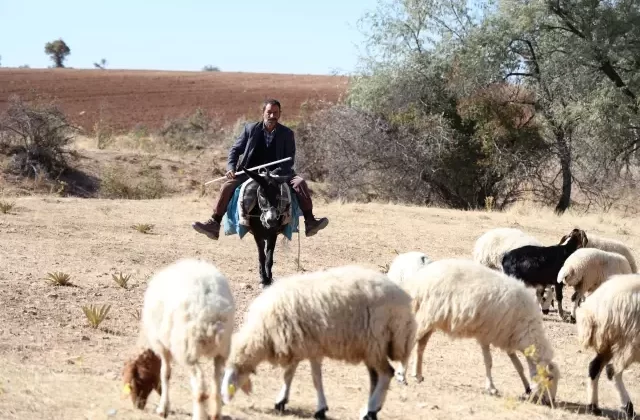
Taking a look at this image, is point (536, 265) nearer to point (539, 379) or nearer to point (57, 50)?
point (539, 379)

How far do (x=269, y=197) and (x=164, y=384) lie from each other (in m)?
4.65

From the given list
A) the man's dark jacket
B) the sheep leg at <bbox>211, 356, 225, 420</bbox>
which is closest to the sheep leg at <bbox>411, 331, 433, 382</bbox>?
the sheep leg at <bbox>211, 356, 225, 420</bbox>

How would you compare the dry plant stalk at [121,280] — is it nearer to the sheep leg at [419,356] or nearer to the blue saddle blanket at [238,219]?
the blue saddle blanket at [238,219]

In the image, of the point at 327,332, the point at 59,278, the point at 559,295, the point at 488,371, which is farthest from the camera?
the point at 559,295

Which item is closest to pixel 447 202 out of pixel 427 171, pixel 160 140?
pixel 427 171

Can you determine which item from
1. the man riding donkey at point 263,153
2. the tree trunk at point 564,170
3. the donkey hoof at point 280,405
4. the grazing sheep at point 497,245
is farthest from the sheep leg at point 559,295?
the tree trunk at point 564,170

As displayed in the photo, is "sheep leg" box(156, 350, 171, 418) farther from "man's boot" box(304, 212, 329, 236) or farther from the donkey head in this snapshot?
"man's boot" box(304, 212, 329, 236)

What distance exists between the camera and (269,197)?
424 inches

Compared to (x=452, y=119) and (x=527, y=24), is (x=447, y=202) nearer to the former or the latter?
(x=452, y=119)

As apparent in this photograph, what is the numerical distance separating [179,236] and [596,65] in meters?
12.4

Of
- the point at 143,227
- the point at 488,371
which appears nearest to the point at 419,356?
the point at 488,371

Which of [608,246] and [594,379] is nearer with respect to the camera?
[594,379]

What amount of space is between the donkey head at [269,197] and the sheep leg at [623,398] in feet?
14.1

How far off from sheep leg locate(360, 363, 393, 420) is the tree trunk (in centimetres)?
1816
